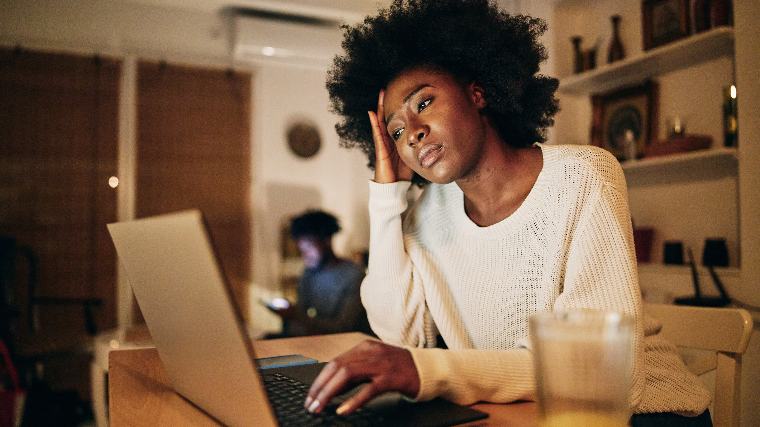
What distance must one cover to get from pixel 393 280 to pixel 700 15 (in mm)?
2064

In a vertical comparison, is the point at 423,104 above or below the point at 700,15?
below

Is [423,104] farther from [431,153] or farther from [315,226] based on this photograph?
[315,226]

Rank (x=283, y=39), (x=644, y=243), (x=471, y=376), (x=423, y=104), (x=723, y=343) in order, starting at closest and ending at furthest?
(x=471, y=376) < (x=723, y=343) < (x=423, y=104) < (x=644, y=243) < (x=283, y=39)

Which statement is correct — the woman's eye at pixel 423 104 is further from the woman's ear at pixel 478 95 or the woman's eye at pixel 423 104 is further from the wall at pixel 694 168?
the wall at pixel 694 168

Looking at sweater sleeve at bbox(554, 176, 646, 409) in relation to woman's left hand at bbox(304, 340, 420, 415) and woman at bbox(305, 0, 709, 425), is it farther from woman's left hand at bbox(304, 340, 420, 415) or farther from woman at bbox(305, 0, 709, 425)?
woman's left hand at bbox(304, 340, 420, 415)

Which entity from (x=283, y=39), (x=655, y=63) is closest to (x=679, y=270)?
(x=655, y=63)

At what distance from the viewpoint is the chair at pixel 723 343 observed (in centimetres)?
100

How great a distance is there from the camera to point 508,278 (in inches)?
40.8

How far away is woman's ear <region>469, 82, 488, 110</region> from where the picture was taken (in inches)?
48.2

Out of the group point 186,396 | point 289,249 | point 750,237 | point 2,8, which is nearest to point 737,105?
point 750,237

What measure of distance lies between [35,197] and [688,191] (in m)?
4.06

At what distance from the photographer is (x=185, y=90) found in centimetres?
445

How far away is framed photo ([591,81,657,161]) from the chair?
183 centimetres

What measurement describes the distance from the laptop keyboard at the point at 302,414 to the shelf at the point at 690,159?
2.18 m
